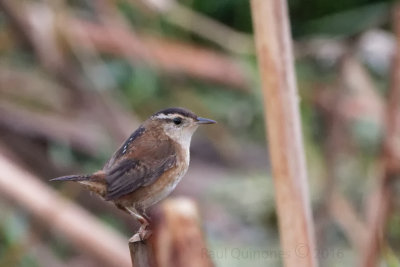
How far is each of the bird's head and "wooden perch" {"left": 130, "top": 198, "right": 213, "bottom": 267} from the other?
106 centimetres

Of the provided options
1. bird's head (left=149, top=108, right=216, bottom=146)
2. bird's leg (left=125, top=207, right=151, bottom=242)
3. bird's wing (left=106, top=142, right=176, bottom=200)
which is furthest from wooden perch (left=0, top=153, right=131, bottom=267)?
bird's leg (left=125, top=207, right=151, bottom=242)

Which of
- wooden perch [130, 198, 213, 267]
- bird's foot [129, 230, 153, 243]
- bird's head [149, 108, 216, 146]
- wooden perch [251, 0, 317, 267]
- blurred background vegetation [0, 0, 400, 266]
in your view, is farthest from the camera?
blurred background vegetation [0, 0, 400, 266]

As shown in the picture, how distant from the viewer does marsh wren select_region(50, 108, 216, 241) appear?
2.15m

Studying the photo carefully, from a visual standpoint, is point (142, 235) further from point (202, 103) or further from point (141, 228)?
point (202, 103)

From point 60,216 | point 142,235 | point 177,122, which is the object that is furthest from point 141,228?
point 60,216

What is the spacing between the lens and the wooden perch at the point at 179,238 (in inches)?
50.3

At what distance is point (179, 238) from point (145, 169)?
96cm

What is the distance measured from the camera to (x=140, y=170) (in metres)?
2.24

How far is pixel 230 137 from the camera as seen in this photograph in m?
5.02

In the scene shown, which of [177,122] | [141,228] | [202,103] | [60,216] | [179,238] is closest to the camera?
[179,238]

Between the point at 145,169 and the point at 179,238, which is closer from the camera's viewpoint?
the point at 179,238

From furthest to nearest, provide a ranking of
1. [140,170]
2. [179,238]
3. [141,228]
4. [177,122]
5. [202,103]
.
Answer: [202,103]
[177,122]
[140,170]
[141,228]
[179,238]

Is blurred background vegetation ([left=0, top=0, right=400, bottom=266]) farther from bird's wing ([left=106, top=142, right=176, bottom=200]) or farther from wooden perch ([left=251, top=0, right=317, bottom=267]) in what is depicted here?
wooden perch ([left=251, top=0, right=317, bottom=267])

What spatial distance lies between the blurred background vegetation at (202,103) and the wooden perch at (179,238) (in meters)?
2.36
